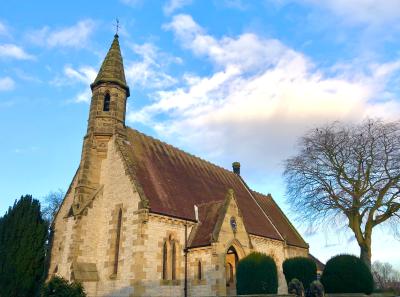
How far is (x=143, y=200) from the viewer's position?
19.7m

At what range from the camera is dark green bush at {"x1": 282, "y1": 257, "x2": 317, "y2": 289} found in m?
20.3

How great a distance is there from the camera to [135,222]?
773 inches

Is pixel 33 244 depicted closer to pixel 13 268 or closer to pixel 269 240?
pixel 13 268

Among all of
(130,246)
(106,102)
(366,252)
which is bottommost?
(366,252)

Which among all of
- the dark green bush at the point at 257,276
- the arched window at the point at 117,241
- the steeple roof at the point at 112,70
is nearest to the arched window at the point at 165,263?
the arched window at the point at 117,241

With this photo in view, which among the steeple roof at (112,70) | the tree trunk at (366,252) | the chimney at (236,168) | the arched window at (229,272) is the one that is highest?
the steeple roof at (112,70)

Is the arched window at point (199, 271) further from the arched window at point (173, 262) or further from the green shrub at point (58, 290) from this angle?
the green shrub at point (58, 290)

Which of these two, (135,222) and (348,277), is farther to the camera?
(135,222)

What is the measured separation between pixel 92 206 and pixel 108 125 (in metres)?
5.67

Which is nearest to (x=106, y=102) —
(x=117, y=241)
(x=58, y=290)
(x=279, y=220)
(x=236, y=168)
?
(x=117, y=241)

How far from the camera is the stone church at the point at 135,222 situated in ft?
63.6

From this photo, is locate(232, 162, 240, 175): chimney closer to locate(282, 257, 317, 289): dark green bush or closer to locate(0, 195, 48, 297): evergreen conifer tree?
locate(282, 257, 317, 289): dark green bush

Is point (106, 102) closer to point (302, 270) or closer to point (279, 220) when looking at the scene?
point (302, 270)

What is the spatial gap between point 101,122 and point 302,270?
15588mm
